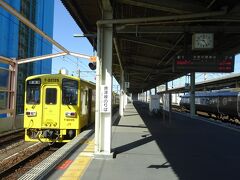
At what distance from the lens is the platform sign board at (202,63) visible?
13625 millimetres

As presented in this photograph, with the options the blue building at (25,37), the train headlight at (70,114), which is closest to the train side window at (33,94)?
the train headlight at (70,114)

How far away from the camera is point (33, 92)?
13336mm

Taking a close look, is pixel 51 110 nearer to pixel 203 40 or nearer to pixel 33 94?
pixel 33 94

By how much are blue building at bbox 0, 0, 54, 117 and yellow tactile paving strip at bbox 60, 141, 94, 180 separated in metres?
11.1

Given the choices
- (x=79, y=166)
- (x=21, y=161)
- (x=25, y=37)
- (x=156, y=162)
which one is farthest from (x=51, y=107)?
(x=25, y=37)

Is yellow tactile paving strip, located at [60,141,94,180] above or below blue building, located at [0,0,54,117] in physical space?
below

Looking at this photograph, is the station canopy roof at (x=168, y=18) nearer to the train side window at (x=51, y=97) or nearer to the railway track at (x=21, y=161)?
the train side window at (x=51, y=97)

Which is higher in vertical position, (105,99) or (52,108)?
(105,99)

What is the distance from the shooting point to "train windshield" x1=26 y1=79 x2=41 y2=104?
13.2 meters

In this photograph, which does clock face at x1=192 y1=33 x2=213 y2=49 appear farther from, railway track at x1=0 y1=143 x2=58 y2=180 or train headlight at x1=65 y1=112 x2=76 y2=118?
railway track at x1=0 y1=143 x2=58 y2=180

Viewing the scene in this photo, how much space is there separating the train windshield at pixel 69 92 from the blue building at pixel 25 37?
6.98m

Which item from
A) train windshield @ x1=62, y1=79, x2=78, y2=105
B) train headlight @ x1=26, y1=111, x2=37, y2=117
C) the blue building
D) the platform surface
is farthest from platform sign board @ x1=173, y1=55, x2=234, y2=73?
the blue building

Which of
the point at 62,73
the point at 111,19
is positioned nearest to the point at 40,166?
the point at 111,19

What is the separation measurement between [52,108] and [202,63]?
552cm
